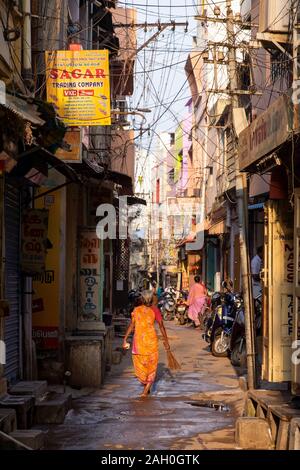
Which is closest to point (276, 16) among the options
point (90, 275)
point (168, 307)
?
point (90, 275)

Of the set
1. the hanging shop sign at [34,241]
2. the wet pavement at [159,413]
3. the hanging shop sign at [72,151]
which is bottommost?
the wet pavement at [159,413]

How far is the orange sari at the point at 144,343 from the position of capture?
10.7 m

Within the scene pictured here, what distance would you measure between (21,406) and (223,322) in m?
7.59

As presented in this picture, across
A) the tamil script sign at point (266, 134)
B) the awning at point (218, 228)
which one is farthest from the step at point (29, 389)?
the awning at point (218, 228)

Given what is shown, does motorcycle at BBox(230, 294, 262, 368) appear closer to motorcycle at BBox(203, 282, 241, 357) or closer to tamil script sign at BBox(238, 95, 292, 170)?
motorcycle at BBox(203, 282, 241, 357)

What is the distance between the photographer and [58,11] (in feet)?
39.5

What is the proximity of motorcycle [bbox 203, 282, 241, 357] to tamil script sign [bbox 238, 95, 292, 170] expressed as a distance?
21.6 ft

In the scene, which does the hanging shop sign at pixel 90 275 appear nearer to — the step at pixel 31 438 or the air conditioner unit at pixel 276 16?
the air conditioner unit at pixel 276 16

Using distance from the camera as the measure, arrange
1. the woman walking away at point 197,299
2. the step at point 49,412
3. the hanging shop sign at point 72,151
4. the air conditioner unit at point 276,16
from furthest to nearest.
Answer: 1. the woman walking away at point 197,299
2. the hanging shop sign at point 72,151
3. the air conditioner unit at point 276,16
4. the step at point 49,412

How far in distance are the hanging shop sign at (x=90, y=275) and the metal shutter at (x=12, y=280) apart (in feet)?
10.3

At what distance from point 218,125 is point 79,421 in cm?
1816

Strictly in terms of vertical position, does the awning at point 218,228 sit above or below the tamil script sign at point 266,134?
above

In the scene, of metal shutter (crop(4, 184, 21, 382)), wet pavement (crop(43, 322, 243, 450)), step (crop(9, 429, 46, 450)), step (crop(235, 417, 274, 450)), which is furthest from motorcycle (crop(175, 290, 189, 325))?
step (crop(9, 429, 46, 450))
